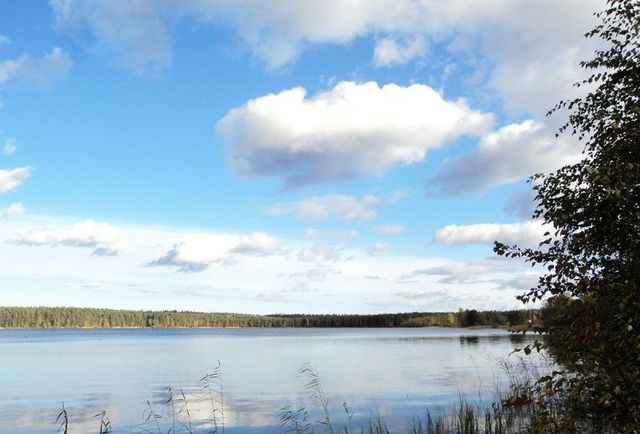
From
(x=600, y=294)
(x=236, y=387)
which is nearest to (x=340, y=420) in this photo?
(x=236, y=387)

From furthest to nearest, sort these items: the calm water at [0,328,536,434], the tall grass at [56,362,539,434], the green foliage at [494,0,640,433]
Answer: the calm water at [0,328,536,434]
the tall grass at [56,362,539,434]
the green foliage at [494,0,640,433]

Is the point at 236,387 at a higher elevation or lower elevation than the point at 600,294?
lower

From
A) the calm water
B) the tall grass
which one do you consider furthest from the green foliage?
the calm water

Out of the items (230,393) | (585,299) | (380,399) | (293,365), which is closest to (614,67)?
(585,299)

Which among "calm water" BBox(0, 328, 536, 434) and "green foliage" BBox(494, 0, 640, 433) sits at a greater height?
"green foliage" BBox(494, 0, 640, 433)

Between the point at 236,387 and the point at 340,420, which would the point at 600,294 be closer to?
the point at 340,420

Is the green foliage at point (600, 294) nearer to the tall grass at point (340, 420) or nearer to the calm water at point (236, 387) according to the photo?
the tall grass at point (340, 420)

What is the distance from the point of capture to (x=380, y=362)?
52250 millimetres

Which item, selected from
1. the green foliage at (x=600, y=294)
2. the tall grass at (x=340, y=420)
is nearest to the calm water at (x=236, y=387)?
the tall grass at (x=340, y=420)

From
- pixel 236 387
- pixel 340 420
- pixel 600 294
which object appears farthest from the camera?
pixel 236 387

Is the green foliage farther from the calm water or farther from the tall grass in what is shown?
the calm water

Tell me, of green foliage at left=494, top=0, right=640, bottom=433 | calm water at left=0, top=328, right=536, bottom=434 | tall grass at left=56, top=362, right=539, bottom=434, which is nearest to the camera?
green foliage at left=494, top=0, right=640, bottom=433

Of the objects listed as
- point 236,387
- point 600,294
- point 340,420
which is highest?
point 600,294

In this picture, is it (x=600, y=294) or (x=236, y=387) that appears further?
(x=236, y=387)
